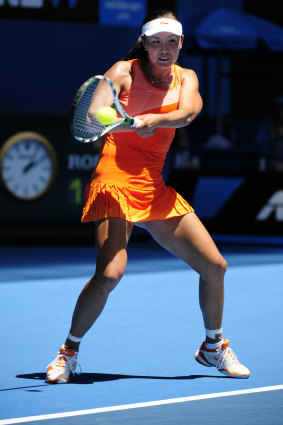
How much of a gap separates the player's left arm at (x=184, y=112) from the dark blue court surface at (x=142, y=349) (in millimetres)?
1286

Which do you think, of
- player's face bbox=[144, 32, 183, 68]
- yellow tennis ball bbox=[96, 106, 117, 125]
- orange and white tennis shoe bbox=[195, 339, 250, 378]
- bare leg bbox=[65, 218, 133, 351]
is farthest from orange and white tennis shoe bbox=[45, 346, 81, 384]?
player's face bbox=[144, 32, 183, 68]

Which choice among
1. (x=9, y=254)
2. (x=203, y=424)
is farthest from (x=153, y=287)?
(x=203, y=424)

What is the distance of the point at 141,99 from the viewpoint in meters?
5.81

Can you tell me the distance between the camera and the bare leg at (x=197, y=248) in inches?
231

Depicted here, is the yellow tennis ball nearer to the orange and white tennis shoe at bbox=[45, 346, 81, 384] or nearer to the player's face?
the player's face

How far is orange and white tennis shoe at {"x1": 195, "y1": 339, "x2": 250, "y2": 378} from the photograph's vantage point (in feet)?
19.5

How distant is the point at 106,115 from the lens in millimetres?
5434

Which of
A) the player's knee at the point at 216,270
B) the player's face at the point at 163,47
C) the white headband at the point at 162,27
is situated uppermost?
the white headband at the point at 162,27

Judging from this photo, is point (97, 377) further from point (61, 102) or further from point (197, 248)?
point (61, 102)

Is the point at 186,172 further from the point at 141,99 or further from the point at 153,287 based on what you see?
the point at 141,99

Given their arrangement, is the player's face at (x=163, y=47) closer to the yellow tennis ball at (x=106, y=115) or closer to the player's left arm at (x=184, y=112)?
the player's left arm at (x=184, y=112)

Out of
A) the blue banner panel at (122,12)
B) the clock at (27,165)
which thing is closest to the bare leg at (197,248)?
the clock at (27,165)

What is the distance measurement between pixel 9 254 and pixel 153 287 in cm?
310

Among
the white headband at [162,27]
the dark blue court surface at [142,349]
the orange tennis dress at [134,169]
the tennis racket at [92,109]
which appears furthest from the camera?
the orange tennis dress at [134,169]
